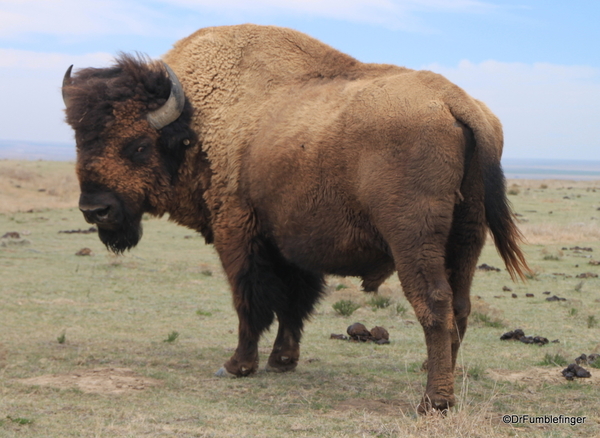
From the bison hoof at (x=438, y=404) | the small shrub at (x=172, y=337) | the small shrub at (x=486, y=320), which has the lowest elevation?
the small shrub at (x=172, y=337)

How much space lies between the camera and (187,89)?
670 centimetres

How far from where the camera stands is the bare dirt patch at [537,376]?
241 inches

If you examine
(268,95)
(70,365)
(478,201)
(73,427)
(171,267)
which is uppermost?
(268,95)

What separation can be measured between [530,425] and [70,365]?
13.4 feet

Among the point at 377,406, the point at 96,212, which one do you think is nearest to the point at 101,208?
the point at 96,212

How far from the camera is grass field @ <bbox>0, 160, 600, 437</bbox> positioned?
4699 mm

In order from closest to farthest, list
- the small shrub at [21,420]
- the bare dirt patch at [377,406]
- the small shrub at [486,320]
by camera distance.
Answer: the small shrub at [21,420], the bare dirt patch at [377,406], the small shrub at [486,320]

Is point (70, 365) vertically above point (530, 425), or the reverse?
point (530, 425)

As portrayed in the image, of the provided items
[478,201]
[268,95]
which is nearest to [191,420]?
[478,201]

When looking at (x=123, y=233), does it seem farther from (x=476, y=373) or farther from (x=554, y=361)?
(x=554, y=361)

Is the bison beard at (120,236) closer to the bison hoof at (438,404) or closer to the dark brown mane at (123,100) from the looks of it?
the dark brown mane at (123,100)

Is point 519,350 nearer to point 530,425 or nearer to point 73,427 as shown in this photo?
point 530,425

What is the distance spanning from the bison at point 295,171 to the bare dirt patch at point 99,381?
86cm

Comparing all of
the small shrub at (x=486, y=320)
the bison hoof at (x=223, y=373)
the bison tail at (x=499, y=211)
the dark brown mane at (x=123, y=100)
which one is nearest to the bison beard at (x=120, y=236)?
the dark brown mane at (x=123, y=100)
